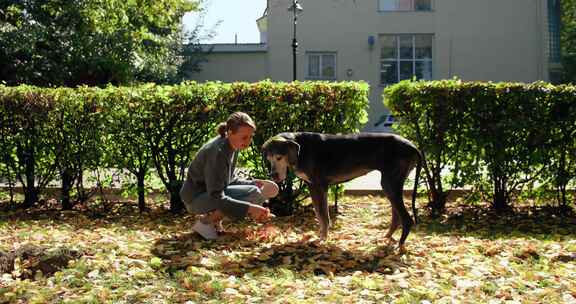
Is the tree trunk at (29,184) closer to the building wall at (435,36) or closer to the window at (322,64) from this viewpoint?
the building wall at (435,36)

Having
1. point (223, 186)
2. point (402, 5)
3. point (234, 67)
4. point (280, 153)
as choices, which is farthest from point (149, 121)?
point (402, 5)

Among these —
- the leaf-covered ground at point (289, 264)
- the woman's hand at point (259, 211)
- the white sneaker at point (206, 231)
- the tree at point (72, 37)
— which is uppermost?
the tree at point (72, 37)

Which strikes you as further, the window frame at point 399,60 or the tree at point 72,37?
the window frame at point 399,60

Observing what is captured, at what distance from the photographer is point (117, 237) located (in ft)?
21.3

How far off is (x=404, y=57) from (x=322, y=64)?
167 inches

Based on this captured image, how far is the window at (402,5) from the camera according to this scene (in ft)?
103

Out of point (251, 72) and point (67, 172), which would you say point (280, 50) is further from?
point (67, 172)

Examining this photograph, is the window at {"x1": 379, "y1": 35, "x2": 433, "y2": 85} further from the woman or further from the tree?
the woman

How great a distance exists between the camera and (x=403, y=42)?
3147 centimetres

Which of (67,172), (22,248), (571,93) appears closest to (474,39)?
(571,93)

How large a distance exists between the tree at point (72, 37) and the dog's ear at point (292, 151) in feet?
42.7

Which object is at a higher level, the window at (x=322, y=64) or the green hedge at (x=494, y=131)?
the window at (x=322, y=64)

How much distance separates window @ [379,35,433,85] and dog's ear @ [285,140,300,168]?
26.2 meters

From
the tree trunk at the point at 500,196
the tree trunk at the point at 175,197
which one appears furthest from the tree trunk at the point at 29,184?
the tree trunk at the point at 500,196
